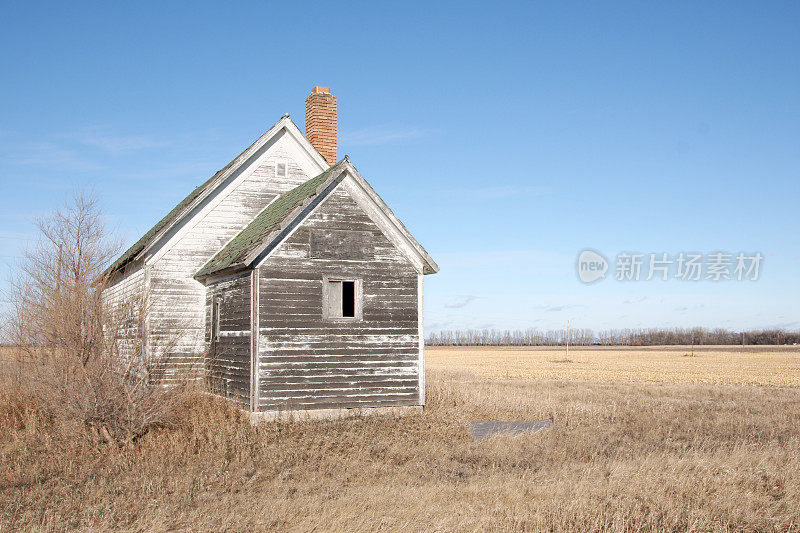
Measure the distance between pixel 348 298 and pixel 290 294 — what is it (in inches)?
61.7

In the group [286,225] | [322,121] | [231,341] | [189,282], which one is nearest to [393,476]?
[286,225]

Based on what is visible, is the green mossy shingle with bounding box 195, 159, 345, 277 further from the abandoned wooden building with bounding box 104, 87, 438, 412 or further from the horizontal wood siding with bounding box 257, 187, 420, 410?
the horizontal wood siding with bounding box 257, 187, 420, 410

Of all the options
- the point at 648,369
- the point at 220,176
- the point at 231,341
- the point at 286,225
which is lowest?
the point at 648,369

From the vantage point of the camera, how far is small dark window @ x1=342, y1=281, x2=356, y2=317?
1520cm

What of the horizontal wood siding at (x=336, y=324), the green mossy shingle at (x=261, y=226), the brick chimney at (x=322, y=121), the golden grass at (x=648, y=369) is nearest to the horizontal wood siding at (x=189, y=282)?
the green mossy shingle at (x=261, y=226)

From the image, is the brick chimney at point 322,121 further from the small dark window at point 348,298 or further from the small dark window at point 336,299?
the small dark window at point 336,299

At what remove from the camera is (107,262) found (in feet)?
51.6

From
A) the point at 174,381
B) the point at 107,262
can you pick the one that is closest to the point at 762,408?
the point at 174,381

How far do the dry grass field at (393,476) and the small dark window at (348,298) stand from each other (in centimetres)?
241

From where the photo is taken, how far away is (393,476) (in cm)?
949

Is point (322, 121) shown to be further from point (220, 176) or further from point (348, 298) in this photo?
point (348, 298)

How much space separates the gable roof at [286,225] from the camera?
45.6 ft

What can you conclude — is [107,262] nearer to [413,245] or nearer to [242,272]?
[242,272]

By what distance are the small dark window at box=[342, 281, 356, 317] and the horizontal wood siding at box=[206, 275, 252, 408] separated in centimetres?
219
